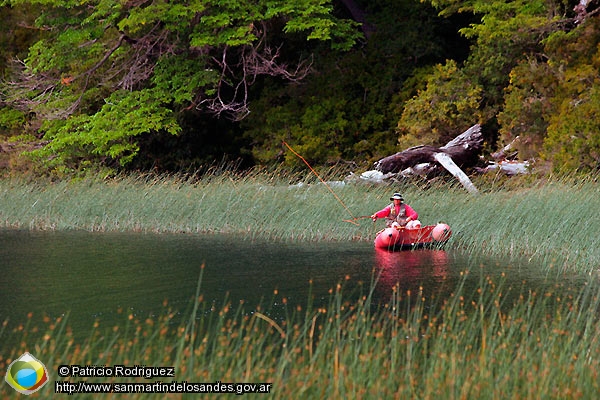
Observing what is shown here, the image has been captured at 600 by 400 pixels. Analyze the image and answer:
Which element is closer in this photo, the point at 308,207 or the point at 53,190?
the point at 308,207

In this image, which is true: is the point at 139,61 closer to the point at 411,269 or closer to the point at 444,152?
the point at 444,152

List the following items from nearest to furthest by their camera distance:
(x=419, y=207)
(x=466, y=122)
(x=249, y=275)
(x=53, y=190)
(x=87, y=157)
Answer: (x=249, y=275)
(x=419, y=207)
(x=53, y=190)
(x=466, y=122)
(x=87, y=157)

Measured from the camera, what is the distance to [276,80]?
2511 cm

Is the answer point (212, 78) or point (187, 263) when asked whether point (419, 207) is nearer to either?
point (187, 263)

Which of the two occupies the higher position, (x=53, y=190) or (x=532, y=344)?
(x=532, y=344)

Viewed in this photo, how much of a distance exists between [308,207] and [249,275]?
15.1 ft

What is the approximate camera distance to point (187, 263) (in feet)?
40.1

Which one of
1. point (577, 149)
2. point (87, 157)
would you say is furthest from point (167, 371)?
point (87, 157)

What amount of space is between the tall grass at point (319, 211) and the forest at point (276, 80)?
2827 mm

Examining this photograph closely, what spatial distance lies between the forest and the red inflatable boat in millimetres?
6029

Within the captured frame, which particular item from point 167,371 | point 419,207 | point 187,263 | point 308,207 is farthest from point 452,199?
point 167,371

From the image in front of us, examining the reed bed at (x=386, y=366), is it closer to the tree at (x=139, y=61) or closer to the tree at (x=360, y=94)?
the tree at (x=139, y=61)

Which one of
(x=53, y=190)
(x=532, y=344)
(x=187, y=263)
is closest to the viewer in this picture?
(x=532, y=344)

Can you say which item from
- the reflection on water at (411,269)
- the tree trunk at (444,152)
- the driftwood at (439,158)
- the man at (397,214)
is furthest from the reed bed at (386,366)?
the tree trunk at (444,152)
